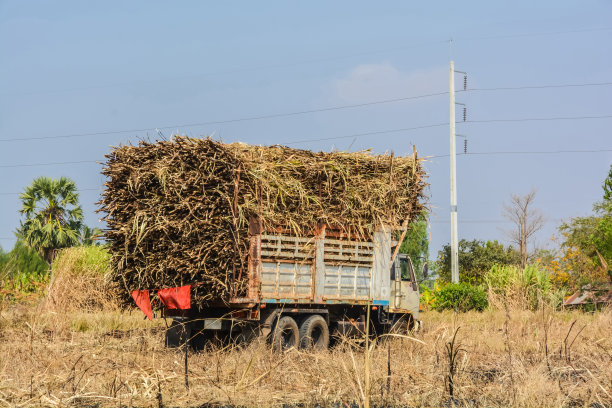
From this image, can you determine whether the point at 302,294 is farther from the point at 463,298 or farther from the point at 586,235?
the point at 586,235

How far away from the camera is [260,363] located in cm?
980

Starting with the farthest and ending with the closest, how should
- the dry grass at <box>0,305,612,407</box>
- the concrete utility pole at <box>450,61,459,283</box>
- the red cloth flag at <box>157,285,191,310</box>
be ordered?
1. the concrete utility pole at <box>450,61,459,283</box>
2. the red cloth flag at <box>157,285,191,310</box>
3. the dry grass at <box>0,305,612,407</box>

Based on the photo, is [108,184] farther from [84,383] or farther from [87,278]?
[87,278]

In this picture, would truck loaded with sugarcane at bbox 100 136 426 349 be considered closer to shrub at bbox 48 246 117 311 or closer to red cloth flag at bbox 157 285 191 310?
red cloth flag at bbox 157 285 191 310

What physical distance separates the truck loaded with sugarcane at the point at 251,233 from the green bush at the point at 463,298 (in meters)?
11.8

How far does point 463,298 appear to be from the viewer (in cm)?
2523

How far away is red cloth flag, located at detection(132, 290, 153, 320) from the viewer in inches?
479

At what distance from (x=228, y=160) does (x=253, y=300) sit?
2325 millimetres

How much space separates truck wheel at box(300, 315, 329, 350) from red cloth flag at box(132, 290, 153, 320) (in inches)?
105

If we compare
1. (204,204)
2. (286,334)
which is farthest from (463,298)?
(204,204)

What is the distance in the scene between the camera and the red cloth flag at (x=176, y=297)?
1156 centimetres

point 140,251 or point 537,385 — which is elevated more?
point 140,251

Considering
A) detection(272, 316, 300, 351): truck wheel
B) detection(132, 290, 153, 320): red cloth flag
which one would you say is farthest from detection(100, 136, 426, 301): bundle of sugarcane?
detection(272, 316, 300, 351): truck wheel

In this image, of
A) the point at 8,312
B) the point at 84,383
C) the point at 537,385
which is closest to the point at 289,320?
the point at 84,383
